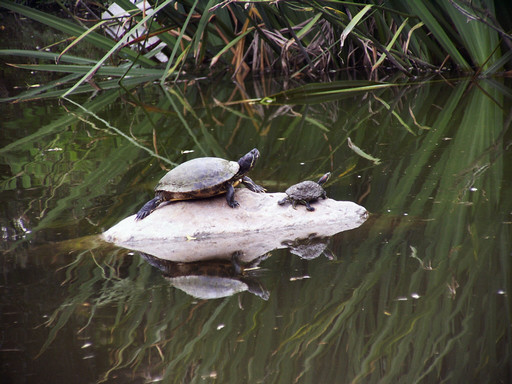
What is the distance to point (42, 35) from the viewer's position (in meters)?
14.8

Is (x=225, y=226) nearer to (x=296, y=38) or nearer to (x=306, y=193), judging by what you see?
(x=306, y=193)

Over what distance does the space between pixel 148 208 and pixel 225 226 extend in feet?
1.34

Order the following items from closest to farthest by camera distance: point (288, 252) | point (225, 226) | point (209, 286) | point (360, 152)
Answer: point (209, 286), point (288, 252), point (225, 226), point (360, 152)

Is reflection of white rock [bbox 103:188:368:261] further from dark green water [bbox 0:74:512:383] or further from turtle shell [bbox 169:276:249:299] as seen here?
turtle shell [bbox 169:276:249:299]

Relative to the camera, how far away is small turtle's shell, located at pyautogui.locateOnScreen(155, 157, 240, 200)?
2.89 m

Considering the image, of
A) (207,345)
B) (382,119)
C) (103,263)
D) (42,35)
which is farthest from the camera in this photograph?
(42,35)

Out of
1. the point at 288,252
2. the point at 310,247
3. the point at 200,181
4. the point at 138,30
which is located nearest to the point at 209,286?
the point at 288,252

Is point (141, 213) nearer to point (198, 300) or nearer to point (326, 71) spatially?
point (198, 300)

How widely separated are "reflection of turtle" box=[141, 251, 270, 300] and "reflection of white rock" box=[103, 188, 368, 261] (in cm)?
13

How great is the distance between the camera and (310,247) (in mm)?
2598

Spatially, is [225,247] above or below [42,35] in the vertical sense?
below

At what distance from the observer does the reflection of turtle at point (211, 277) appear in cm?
221

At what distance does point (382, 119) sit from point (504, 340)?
3.29 m

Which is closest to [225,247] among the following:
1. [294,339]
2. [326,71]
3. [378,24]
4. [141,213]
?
[141,213]
